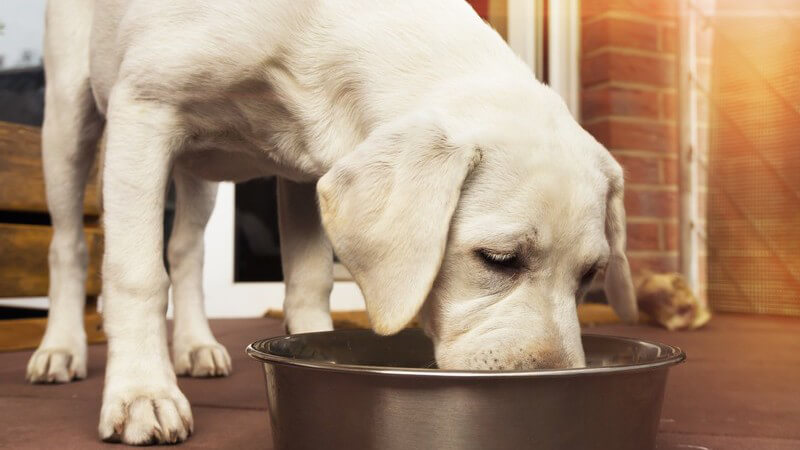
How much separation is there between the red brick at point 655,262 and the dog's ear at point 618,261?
2.78m

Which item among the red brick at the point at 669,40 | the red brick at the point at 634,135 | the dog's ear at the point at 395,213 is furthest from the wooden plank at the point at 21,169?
the red brick at the point at 669,40

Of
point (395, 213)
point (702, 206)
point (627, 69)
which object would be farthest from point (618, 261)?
point (702, 206)

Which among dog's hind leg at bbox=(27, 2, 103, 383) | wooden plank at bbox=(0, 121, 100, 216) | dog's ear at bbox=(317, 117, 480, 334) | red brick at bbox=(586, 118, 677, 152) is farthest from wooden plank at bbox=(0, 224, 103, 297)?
red brick at bbox=(586, 118, 677, 152)

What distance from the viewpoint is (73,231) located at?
2352 mm

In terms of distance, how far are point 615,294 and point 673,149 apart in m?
3.22

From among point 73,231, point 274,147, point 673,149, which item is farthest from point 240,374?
point 673,149

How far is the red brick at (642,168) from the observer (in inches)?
180

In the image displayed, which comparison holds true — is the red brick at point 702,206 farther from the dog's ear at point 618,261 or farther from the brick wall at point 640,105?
the dog's ear at point 618,261

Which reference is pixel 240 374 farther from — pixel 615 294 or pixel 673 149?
pixel 673 149

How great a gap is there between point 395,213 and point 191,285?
4.33 ft

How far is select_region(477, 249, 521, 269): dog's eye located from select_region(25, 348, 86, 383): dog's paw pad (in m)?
1.35

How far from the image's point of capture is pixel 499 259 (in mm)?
1387

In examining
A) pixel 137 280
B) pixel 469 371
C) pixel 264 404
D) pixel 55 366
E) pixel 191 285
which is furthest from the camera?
pixel 191 285

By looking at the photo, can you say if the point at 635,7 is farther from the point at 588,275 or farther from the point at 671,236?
the point at 588,275
